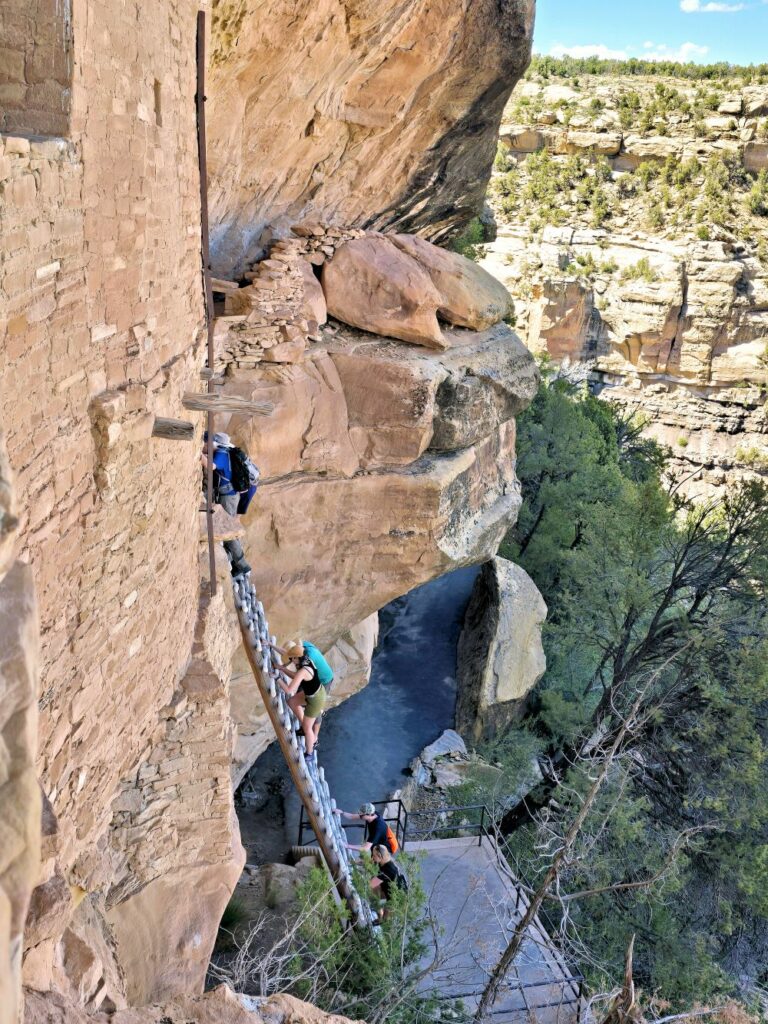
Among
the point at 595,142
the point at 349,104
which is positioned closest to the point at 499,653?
the point at 349,104

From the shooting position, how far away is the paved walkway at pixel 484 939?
667 centimetres

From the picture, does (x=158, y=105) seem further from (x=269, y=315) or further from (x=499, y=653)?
(x=499, y=653)

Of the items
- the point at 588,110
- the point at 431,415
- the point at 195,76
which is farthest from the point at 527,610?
the point at 588,110

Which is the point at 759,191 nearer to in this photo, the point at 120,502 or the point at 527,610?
the point at 527,610

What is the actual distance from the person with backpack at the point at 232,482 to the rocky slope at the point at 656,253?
24189mm

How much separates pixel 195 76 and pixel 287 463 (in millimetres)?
4437

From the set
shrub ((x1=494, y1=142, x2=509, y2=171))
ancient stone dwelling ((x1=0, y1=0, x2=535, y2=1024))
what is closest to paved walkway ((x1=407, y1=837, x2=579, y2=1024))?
ancient stone dwelling ((x1=0, y1=0, x2=535, y2=1024))

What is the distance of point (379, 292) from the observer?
344 inches

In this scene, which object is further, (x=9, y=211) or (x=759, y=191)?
(x=759, y=191)

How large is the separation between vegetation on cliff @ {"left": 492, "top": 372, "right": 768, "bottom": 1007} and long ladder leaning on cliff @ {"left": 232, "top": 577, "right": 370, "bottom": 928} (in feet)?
5.32

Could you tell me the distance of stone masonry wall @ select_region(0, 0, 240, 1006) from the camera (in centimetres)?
259

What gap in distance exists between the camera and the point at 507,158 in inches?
1280

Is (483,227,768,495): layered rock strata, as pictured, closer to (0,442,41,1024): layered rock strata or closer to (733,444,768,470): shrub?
(733,444,768,470): shrub

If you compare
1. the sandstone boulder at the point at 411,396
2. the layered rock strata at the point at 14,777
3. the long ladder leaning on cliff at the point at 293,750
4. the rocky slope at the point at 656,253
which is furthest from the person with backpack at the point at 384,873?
the rocky slope at the point at 656,253
